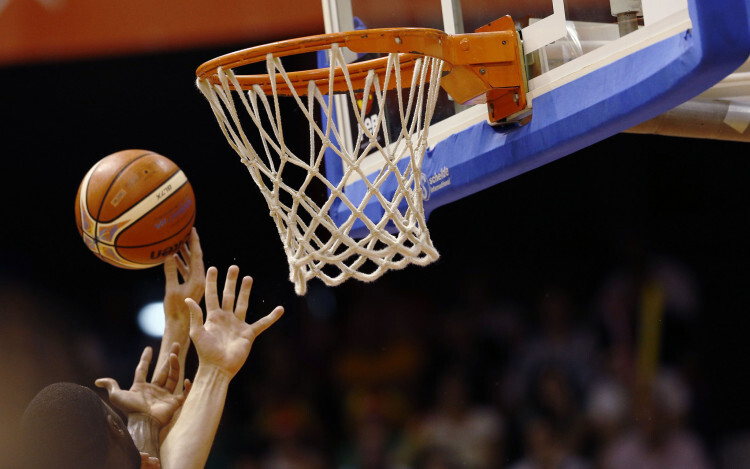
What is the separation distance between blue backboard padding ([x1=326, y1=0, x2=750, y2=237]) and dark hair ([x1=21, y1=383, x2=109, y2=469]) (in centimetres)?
101

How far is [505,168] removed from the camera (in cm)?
185

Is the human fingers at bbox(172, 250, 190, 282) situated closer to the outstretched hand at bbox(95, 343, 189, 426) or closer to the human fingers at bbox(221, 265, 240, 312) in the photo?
the outstretched hand at bbox(95, 343, 189, 426)

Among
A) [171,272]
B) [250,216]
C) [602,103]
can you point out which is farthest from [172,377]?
[250,216]

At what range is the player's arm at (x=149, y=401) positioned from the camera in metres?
1.55

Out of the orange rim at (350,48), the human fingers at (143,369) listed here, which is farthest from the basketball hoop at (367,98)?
the human fingers at (143,369)

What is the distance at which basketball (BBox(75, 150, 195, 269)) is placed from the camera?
→ 2.07 m

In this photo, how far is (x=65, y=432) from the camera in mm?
1222

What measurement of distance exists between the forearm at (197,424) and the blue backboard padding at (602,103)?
2.35 feet

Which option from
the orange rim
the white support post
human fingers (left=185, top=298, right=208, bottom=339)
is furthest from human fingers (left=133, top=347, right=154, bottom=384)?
the white support post

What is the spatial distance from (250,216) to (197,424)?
2584 mm

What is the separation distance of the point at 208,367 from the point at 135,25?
2.83m

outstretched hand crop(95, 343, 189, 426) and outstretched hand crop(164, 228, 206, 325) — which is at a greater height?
outstretched hand crop(164, 228, 206, 325)

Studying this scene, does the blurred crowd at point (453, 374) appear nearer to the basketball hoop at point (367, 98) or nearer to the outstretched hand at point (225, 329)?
the basketball hoop at point (367, 98)

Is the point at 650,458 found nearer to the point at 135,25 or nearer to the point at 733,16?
the point at 733,16
